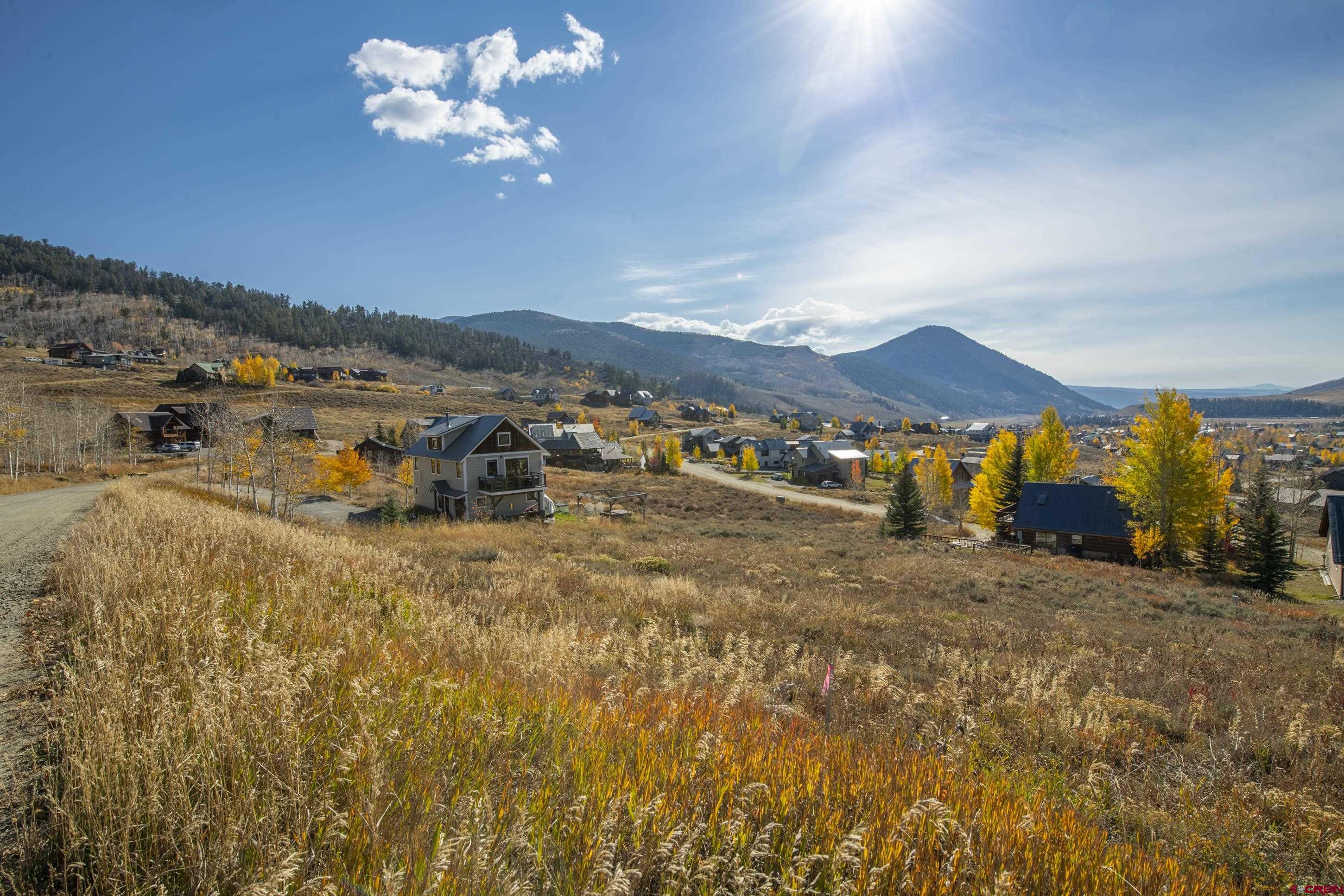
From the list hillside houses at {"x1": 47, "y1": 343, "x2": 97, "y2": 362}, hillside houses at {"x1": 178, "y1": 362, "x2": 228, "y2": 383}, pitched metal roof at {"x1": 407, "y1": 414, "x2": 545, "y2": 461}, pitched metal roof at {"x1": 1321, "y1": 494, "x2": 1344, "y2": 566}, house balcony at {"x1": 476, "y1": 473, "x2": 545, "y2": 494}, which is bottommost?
pitched metal roof at {"x1": 1321, "y1": 494, "x2": 1344, "y2": 566}

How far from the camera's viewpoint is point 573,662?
5.62 meters

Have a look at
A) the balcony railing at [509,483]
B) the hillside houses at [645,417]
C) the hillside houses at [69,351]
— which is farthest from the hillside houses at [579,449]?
the hillside houses at [69,351]

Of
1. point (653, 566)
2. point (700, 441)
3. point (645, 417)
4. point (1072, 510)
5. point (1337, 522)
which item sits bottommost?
point (1072, 510)

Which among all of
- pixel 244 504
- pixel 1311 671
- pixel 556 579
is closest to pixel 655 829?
pixel 556 579

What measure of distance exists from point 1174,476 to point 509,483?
43.5 metres

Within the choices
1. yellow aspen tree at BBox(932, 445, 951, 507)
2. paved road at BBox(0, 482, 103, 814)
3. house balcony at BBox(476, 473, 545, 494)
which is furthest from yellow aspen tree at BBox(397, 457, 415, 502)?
yellow aspen tree at BBox(932, 445, 951, 507)

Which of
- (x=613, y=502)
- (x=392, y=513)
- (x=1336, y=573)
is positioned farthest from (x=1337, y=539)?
(x=392, y=513)

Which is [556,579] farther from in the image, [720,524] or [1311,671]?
[720,524]

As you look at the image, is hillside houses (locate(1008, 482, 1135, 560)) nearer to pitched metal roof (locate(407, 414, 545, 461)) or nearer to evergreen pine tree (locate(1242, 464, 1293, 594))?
evergreen pine tree (locate(1242, 464, 1293, 594))

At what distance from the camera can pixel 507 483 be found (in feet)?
127

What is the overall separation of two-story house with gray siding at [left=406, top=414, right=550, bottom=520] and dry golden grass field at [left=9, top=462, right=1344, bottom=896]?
27586 mm

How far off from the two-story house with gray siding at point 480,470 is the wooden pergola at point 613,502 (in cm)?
498

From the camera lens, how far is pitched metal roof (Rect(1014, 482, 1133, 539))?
40594 mm

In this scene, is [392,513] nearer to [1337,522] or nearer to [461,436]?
[461,436]
